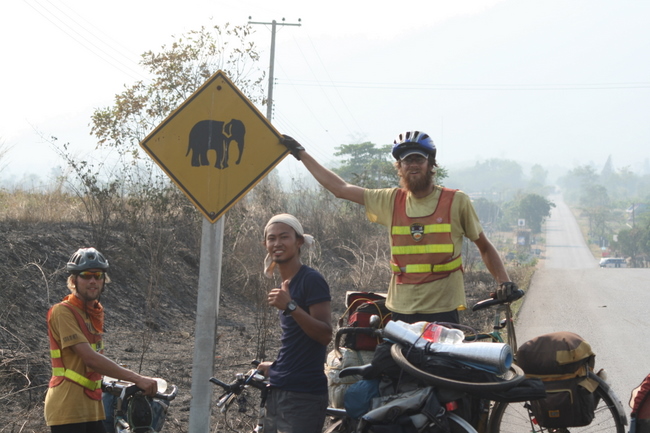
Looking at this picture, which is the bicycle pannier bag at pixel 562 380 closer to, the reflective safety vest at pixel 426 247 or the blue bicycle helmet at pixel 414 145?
the reflective safety vest at pixel 426 247

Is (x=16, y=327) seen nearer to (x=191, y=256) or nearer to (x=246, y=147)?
(x=246, y=147)

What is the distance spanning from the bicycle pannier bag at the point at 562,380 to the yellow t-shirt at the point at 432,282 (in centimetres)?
60

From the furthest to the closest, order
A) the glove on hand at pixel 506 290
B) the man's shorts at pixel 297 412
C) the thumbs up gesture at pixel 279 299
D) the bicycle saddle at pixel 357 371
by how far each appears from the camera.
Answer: the glove on hand at pixel 506 290 < the bicycle saddle at pixel 357 371 < the man's shorts at pixel 297 412 < the thumbs up gesture at pixel 279 299

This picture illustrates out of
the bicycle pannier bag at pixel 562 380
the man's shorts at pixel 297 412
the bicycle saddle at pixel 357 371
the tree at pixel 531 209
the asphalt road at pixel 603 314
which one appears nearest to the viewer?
the man's shorts at pixel 297 412

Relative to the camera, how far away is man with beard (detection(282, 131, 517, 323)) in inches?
192

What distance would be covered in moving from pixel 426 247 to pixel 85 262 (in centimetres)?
212

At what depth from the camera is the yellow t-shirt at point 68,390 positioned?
4.07 metres

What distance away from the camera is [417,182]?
4.96 m

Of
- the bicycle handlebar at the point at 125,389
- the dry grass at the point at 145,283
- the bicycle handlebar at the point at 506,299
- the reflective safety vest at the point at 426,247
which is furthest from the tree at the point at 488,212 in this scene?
the bicycle handlebar at the point at 125,389

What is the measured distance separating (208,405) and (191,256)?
9256 millimetres

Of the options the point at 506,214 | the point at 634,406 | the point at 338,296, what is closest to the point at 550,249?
the point at 506,214

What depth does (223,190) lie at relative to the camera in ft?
15.9

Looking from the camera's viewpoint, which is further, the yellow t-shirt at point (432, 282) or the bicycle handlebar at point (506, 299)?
the bicycle handlebar at point (506, 299)

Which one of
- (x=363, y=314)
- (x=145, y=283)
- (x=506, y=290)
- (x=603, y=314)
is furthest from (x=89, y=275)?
(x=603, y=314)
